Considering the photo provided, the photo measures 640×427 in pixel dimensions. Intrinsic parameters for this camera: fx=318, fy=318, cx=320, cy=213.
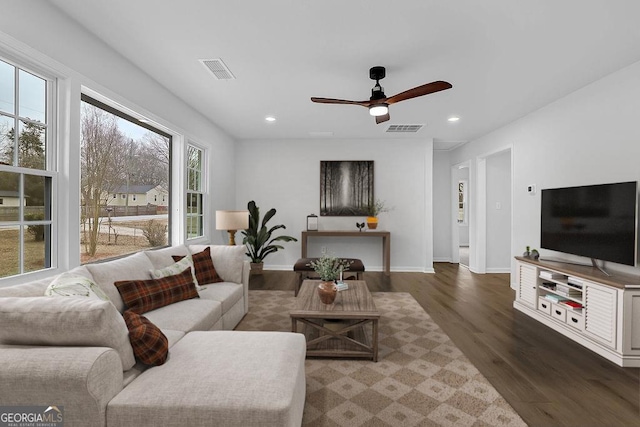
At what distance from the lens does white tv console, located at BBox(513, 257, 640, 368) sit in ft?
8.14

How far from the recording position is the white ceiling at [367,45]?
7.17 feet

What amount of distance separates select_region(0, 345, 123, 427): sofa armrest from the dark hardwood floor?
2.16 metres

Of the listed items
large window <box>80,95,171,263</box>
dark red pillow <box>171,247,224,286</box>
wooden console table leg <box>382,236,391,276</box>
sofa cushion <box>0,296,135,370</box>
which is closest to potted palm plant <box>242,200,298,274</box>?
wooden console table leg <box>382,236,391,276</box>

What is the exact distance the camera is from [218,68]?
3.09 m

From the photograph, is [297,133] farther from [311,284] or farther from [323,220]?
[311,284]

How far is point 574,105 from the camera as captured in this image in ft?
11.7

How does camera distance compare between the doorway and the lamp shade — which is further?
the doorway

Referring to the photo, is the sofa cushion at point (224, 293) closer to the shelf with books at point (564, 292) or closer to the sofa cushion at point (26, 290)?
the sofa cushion at point (26, 290)

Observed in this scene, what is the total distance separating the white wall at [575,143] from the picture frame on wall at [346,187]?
2299 millimetres

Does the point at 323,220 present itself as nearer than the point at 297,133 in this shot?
No

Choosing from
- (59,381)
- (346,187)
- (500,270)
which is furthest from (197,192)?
(500,270)

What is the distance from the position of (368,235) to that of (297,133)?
7.32 ft

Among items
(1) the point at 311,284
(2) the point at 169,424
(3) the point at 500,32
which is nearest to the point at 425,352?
(1) the point at 311,284

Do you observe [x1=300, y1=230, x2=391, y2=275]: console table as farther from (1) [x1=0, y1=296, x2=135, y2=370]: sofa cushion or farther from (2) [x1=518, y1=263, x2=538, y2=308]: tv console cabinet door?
(1) [x1=0, y1=296, x2=135, y2=370]: sofa cushion
